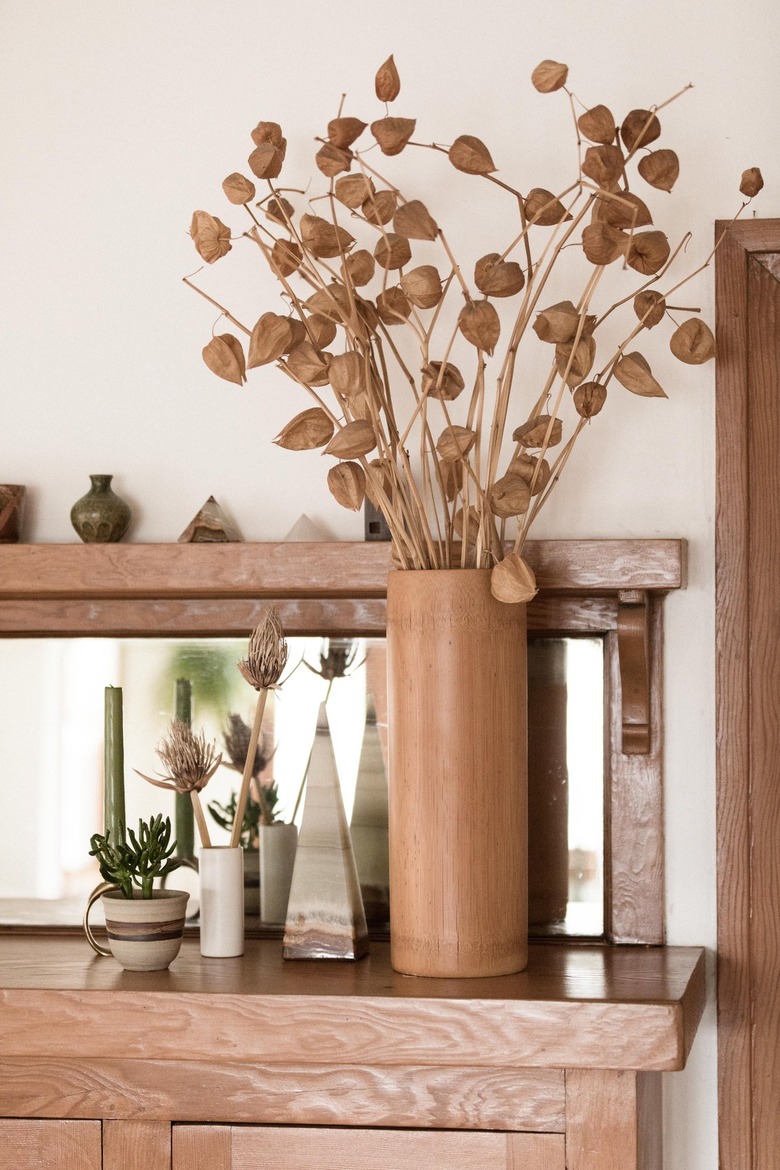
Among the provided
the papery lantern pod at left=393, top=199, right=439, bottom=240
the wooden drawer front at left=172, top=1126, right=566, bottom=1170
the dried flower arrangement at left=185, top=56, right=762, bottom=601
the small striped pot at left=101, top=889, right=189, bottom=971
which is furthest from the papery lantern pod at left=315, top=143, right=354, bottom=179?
the wooden drawer front at left=172, top=1126, right=566, bottom=1170

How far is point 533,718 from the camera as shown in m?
1.61

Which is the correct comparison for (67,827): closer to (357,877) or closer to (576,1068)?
(357,877)

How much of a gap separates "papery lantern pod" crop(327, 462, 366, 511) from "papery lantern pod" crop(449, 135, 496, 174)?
0.36 m

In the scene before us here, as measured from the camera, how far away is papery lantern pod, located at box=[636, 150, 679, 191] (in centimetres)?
146

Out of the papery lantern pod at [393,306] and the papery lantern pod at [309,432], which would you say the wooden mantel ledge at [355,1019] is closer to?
the papery lantern pod at [309,432]

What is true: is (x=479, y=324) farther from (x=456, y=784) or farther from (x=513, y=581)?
(x=456, y=784)

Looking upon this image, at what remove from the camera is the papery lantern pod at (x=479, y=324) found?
4.63 ft

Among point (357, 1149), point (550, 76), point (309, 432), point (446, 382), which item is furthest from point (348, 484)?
point (357, 1149)

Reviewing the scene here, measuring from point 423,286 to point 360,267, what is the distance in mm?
152

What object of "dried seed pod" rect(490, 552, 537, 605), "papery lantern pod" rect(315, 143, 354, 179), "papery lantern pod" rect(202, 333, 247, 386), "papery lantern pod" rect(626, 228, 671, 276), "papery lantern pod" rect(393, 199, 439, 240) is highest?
"papery lantern pod" rect(315, 143, 354, 179)

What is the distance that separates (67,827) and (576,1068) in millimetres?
759

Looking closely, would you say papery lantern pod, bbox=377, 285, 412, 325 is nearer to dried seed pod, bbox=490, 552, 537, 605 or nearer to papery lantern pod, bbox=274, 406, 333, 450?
papery lantern pod, bbox=274, 406, 333, 450

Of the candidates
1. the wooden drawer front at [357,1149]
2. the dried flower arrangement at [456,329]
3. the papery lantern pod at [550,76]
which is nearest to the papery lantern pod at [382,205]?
the dried flower arrangement at [456,329]

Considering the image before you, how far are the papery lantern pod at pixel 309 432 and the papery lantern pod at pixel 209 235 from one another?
0.73 feet
